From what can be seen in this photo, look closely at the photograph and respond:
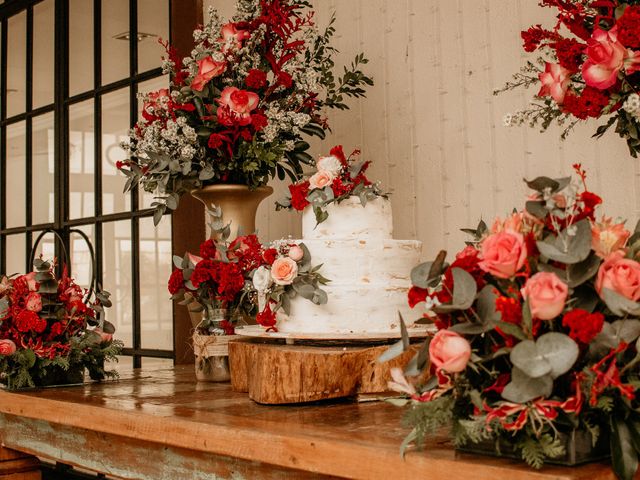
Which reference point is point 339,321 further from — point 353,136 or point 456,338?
point 353,136

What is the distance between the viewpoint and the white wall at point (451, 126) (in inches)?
75.9

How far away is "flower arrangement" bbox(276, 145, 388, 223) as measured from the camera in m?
1.63

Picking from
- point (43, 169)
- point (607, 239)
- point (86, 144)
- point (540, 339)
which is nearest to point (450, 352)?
point (540, 339)

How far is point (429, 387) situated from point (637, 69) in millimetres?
623

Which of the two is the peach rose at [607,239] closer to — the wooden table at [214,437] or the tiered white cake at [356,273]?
the wooden table at [214,437]

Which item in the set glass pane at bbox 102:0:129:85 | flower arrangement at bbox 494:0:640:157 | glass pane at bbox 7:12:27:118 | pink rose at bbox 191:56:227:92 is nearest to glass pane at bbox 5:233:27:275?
glass pane at bbox 7:12:27:118

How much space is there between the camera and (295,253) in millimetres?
1597

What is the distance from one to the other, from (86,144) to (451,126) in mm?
1991

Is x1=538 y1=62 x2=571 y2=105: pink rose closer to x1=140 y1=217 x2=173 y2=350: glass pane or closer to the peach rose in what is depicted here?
the peach rose

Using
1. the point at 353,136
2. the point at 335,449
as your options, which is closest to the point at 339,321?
the point at 335,449

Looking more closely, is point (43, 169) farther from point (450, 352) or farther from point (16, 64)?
point (450, 352)

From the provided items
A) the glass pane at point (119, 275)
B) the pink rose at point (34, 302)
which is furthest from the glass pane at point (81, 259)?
the pink rose at point (34, 302)

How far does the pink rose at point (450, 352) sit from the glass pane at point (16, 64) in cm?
366

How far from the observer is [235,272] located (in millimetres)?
1892
